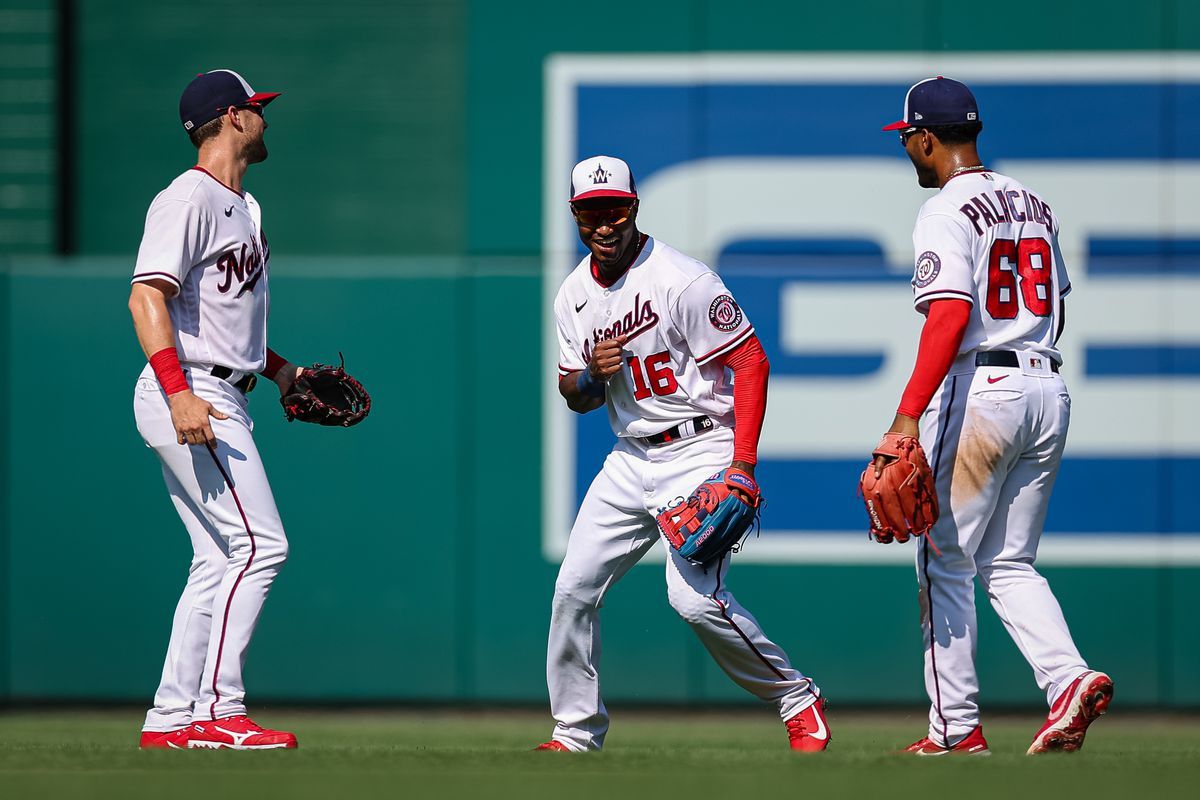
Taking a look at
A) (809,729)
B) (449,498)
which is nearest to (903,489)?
(809,729)

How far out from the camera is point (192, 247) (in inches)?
160

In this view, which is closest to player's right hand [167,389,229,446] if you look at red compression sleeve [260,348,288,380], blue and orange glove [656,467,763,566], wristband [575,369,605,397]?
red compression sleeve [260,348,288,380]

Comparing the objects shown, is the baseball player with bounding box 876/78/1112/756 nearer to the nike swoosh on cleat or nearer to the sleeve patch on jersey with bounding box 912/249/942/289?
the sleeve patch on jersey with bounding box 912/249/942/289

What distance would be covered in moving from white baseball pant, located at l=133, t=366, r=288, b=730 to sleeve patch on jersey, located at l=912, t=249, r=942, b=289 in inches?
76.2

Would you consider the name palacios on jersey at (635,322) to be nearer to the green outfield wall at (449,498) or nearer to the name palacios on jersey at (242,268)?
the name palacios on jersey at (242,268)

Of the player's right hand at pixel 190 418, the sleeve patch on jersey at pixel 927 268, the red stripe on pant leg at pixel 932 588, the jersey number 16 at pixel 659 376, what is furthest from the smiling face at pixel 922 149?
the player's right hand at pixel 190 418

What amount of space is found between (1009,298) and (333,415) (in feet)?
6.89

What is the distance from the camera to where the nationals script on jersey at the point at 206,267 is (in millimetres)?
4047

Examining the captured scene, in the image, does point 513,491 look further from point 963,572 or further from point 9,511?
point 963,572

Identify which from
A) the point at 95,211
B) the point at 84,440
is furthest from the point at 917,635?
the point at 95,211

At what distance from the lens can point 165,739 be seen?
13.3 ft

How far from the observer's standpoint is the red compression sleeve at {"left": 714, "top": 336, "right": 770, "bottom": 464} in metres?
4.10

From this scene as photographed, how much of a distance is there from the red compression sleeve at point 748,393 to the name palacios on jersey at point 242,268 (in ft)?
4.60

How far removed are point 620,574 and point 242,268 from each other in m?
1.44
